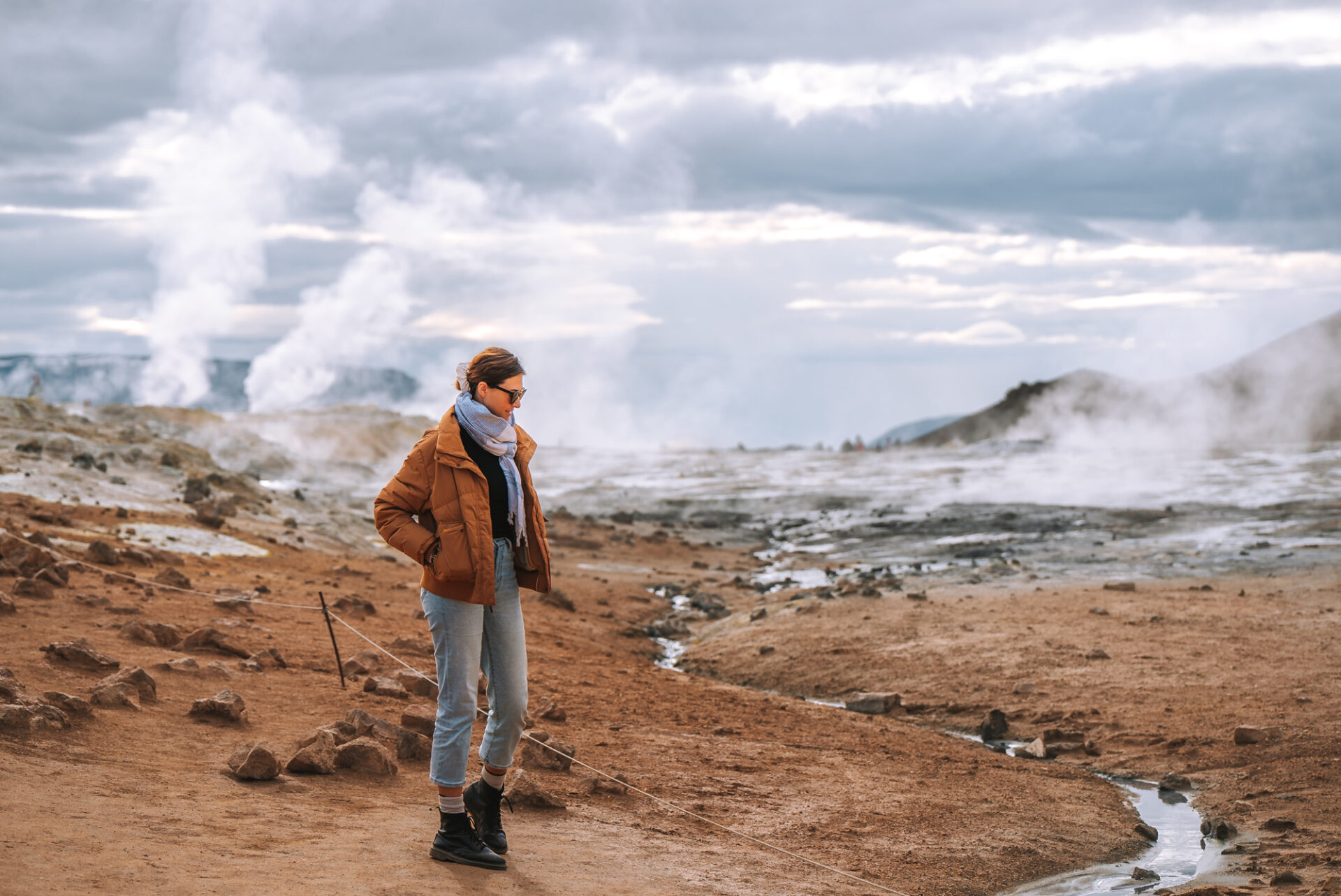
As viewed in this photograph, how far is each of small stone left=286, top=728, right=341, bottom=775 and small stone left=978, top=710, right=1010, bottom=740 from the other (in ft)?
19.4

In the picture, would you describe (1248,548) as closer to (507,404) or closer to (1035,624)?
(1035,624)

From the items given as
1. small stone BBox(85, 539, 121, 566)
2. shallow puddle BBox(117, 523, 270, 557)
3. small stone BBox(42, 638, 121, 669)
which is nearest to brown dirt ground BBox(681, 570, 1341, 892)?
small stone BBox(85, 539, 121, 566)

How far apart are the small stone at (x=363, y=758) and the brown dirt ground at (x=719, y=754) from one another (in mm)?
104

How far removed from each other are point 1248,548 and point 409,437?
57.7 metres

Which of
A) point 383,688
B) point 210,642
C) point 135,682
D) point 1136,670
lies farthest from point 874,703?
point 135,682

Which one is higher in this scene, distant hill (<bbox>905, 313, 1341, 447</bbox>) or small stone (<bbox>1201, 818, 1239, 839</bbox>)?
distant hill (<bbox>905, 313, 1341, 447</bbox>)

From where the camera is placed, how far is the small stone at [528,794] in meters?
6.45

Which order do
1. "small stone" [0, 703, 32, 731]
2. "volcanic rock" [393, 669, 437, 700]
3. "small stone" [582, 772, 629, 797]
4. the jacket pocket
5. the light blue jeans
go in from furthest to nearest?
"volcanic rock" [393, 669, 437, 700], "small stone" [582, 772, 629, 797], "small stone" [0, 703, 32, 731], the light blue jeans, the jacket pocket

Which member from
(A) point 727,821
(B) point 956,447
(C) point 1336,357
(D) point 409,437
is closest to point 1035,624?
(A) point 727,821

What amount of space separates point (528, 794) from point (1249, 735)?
581 cm

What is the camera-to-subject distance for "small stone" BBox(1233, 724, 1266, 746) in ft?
29.2

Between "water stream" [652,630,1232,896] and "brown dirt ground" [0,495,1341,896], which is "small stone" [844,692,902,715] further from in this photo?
"water stream" [652,630,1232,896]

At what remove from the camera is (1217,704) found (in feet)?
32.5

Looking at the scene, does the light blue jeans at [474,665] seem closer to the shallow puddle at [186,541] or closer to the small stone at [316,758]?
the small stone at [316,758]
